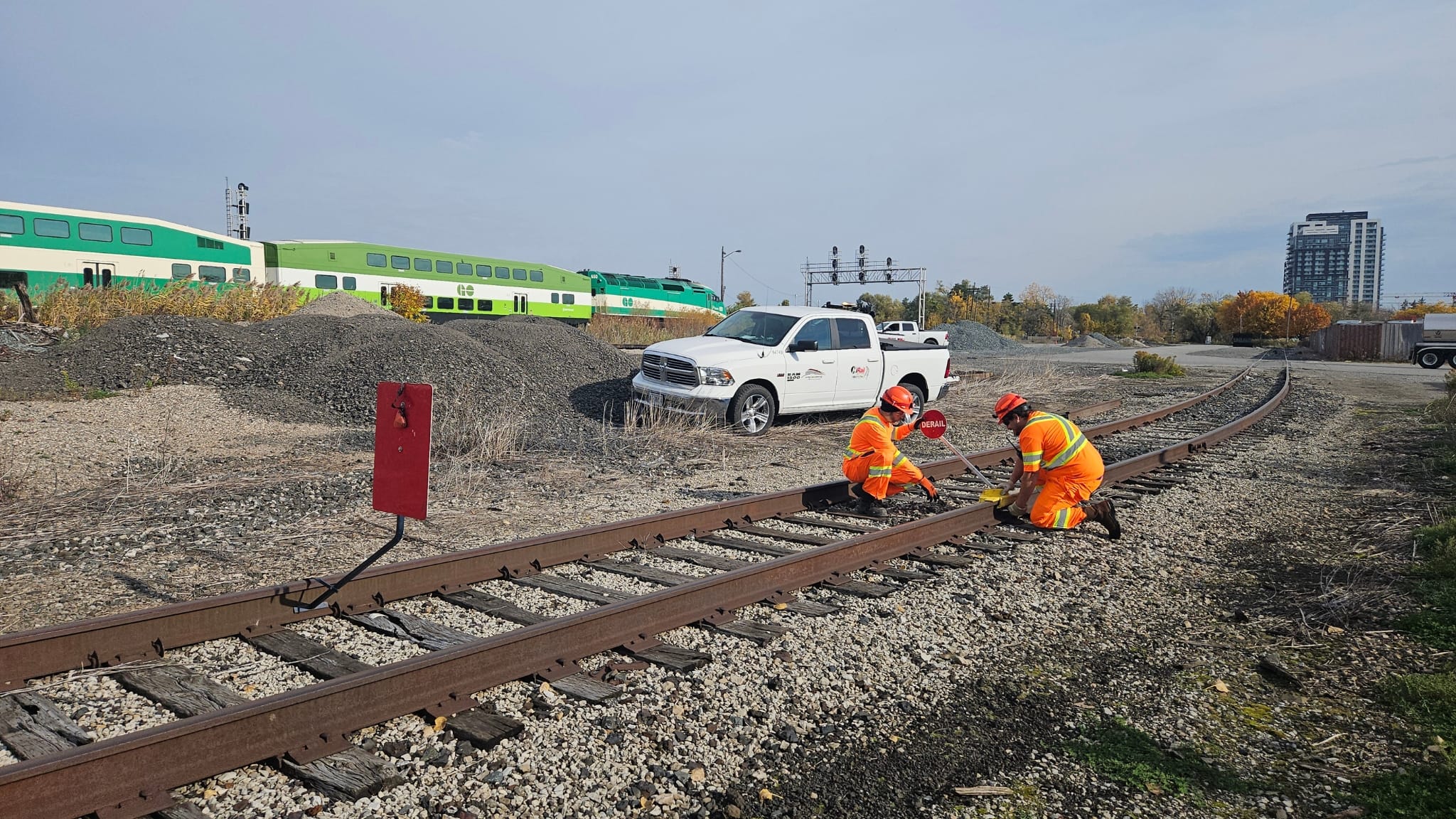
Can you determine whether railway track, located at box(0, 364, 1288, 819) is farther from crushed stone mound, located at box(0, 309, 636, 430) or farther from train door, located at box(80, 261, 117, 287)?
train door, located at box(80, 261, 117, 287)

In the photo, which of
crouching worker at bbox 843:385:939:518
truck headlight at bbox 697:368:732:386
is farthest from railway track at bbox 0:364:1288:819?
truck headlight at bbox 697:368:732:386

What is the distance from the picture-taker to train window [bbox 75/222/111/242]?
24469mm

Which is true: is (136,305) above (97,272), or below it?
below

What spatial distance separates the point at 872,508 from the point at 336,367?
32.2 ft

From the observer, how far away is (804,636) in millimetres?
4504

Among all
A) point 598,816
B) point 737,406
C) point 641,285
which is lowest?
point 598,816

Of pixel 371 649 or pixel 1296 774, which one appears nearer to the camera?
pixel 1296 774

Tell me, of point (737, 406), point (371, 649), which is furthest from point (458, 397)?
point (371, 649)

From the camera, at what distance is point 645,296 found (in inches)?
1844

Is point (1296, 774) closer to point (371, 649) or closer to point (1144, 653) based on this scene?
point (1144, 653)

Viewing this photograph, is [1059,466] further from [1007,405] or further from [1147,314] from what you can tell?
[1147,314]

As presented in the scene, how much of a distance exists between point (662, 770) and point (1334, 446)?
502 inches

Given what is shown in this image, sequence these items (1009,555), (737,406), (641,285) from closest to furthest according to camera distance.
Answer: (1009,555)
(737,406)
(641,285)

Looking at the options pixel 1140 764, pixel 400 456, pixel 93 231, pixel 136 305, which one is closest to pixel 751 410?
pixel 400 456
